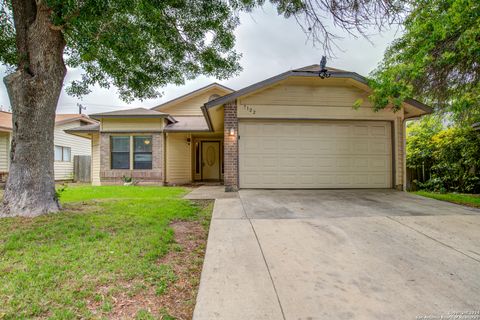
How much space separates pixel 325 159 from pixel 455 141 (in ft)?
17.1

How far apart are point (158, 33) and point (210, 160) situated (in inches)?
343

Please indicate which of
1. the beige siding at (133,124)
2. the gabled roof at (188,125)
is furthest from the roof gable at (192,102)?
the beige siding at (133,124)

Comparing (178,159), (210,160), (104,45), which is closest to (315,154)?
(104,45)

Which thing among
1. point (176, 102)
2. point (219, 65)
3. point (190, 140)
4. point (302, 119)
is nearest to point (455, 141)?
point (302, 119)

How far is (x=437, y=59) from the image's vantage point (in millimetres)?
6164

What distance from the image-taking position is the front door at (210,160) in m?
14.5

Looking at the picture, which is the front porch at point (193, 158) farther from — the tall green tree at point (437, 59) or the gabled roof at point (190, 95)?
the tall green tree at point (437, 59)

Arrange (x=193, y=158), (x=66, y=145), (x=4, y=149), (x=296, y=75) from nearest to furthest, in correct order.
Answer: (x=296, y=75), (x=4, y=149), (x=193, y=158), (x=66, y=145)

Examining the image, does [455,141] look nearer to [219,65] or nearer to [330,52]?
[330,52]

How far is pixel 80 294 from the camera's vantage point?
7.73ft

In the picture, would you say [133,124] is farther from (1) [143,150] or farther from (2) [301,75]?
(2) [301,75]

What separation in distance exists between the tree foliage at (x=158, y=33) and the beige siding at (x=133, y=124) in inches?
151

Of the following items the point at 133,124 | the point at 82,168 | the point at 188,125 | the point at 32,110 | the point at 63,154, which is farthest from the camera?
the point at 63,154

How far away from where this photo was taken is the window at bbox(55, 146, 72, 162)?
53.0 ft
